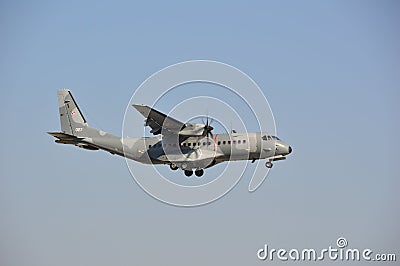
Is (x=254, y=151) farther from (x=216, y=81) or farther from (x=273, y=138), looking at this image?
(x=216, y=81)

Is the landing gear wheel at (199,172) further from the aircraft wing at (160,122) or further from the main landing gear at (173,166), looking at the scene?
the aircraft wing at (160,122)

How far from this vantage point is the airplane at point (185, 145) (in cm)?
3666

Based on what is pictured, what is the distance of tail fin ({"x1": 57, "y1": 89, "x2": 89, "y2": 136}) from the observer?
133ft

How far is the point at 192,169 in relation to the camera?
38.0 meters

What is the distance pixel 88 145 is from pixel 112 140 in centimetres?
162

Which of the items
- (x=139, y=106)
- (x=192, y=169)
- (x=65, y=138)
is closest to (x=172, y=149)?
(x=192, y=169)

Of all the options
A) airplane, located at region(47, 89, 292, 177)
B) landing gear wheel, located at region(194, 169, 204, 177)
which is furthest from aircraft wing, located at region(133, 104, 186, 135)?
landing gear wheel, located at region(194, 169, 204, 177)

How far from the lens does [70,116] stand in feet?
135

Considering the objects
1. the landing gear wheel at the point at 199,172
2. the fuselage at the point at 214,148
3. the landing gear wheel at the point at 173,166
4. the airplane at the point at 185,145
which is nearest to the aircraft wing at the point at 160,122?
the airplane at the point at 185,145

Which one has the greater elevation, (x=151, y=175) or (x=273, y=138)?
(x=273, y=138)

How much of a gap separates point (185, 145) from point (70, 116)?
341 inches

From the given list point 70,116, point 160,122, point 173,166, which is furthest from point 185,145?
point 70,116

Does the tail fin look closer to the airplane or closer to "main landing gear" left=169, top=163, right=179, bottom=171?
the airplane

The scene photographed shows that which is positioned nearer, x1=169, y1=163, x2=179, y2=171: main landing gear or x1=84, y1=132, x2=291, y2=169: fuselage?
x1=84, y1=132, x2=291, y2=169: fuselage
